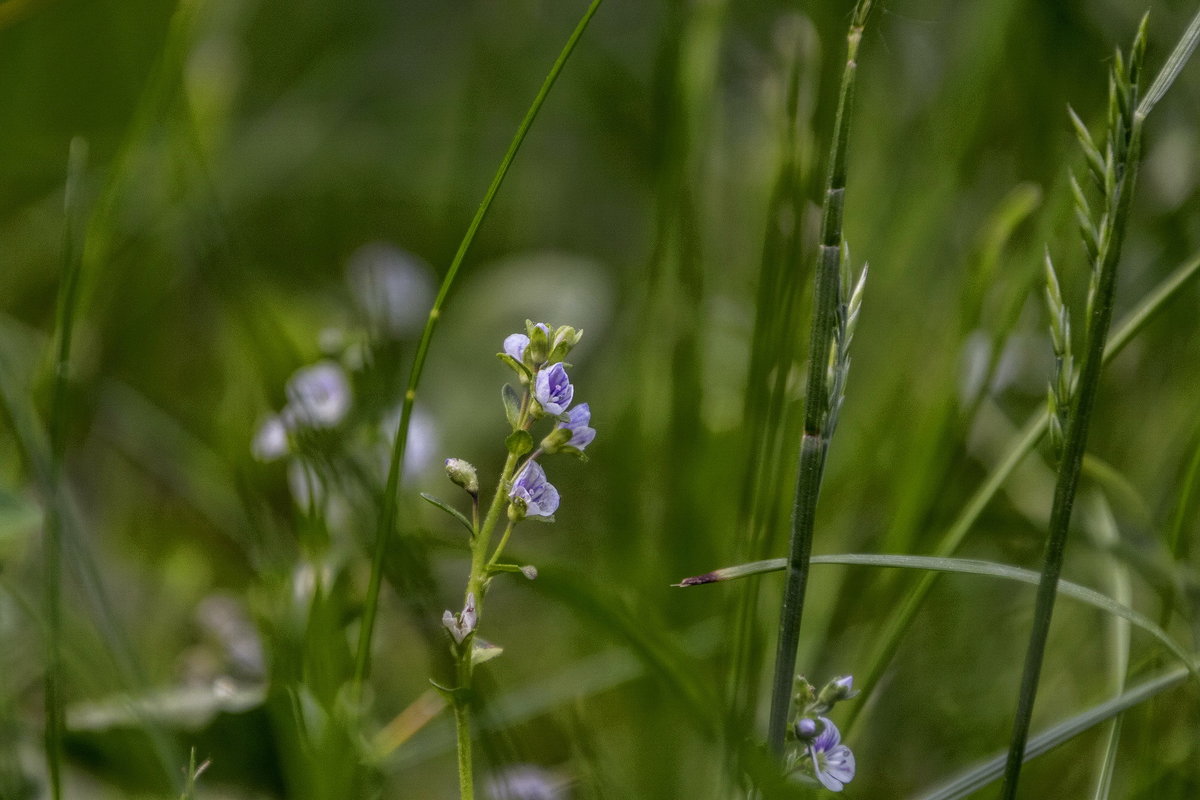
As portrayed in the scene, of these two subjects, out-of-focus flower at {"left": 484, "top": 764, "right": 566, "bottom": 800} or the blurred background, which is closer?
out-of-focus flower at {"left": 484, "top": 764, "right": 566, "bottom": 800}

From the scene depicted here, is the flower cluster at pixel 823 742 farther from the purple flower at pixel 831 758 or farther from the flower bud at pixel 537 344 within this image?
the flower bud at pixel 537 344

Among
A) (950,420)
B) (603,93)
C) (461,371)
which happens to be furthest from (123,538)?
(603,93)

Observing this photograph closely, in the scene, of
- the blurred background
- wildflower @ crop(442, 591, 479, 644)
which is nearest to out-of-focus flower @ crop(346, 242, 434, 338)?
the blurred background

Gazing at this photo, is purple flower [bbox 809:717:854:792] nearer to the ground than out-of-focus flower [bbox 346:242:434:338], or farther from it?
farther from it

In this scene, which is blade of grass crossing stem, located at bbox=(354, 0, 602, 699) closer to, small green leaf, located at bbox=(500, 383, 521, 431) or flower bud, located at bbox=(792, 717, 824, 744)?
small green leaf, located at bbox=(500, 383, 521, 431)

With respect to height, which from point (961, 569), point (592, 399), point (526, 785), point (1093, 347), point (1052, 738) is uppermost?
point (1093, 347)

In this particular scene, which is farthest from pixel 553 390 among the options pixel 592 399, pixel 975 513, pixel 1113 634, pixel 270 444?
pixel 592 399

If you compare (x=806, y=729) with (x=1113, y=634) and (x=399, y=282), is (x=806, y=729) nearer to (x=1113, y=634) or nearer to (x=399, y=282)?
(x=1113, y=634)
